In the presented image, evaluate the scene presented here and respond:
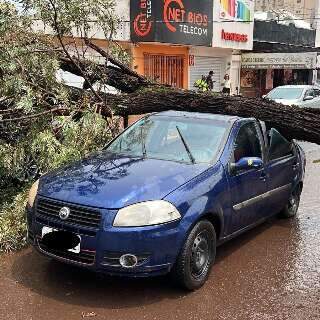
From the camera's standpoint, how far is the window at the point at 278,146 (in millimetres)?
6410

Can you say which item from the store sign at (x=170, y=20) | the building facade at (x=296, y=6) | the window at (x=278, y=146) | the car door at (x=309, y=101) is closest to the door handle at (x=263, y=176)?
the window at (x=278, y=146)

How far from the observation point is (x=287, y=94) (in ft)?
65.6

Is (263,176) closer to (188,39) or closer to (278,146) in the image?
(278,146)

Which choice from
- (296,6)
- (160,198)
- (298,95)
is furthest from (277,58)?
(160,198)

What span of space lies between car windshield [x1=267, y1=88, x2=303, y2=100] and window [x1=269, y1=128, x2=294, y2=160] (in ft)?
43.0

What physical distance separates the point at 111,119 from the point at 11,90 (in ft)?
4.87

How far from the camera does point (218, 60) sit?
85.5 feet

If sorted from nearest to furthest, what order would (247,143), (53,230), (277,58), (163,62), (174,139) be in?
(53,230)
(174,139)
(247,143)
(163,62)
(277,58)

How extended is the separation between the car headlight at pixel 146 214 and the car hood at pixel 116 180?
59 millimetres

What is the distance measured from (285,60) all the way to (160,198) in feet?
73.9

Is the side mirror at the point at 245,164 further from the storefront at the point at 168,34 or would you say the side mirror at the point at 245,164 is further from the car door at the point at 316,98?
the car door at the point at 316,98

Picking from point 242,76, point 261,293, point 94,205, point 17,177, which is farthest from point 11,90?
point 242,76

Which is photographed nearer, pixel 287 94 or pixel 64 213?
pixel 64 213

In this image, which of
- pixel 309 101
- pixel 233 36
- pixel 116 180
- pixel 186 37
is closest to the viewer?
pixel 116 180
